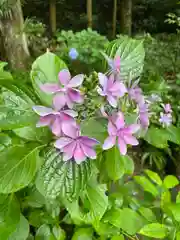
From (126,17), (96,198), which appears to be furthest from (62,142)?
(126,17)

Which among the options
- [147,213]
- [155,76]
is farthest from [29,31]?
[147,213]

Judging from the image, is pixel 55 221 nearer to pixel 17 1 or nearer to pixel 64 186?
pixel 64 186

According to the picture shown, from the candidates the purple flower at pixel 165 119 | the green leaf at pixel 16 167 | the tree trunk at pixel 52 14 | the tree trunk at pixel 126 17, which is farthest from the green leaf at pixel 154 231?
the tree trunk at pixel 126 17

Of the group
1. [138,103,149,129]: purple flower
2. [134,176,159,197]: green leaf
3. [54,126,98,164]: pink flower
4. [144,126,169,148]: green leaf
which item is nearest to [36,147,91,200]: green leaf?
[54,126,98,164]: pink flower

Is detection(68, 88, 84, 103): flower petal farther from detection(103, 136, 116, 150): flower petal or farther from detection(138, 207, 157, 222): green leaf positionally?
detection(138, 207, 157, 222): green leaf

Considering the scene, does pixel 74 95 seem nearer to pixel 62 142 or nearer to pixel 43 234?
pixel 62 142

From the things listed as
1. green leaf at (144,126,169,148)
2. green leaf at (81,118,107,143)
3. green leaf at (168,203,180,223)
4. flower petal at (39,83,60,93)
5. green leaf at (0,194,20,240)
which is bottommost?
green leaf at (144,126,169,148)
